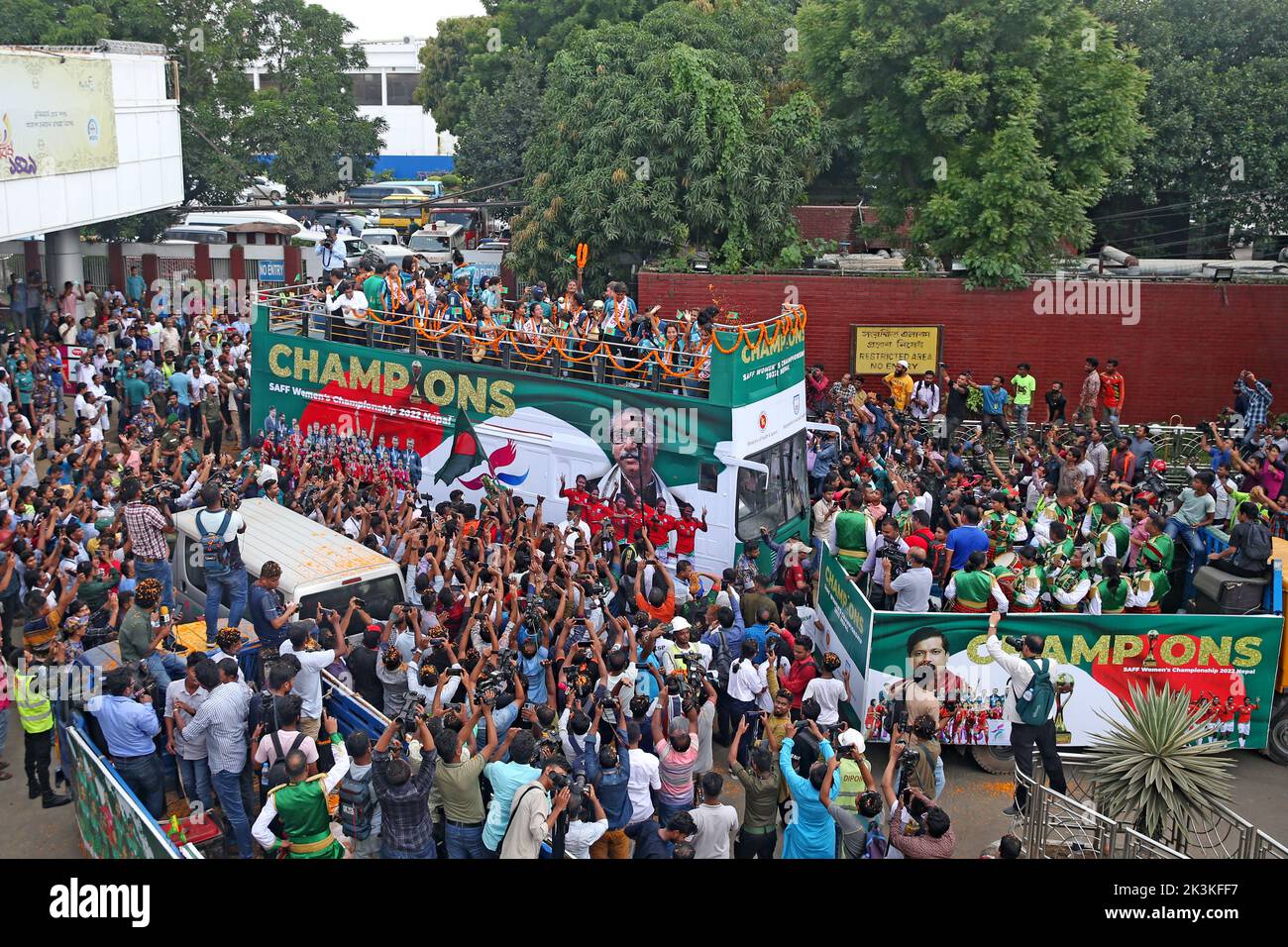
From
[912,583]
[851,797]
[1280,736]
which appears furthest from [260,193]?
[851,797]

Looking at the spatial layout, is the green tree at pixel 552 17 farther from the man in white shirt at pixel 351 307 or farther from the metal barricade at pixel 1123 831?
the metal barricade at pixel 1123 831

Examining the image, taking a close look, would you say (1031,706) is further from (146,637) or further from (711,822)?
(146,637)

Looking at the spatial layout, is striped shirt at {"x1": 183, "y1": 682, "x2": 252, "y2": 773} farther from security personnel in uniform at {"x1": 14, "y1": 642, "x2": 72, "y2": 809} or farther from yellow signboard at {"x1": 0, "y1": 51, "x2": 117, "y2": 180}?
yellow signboard at {"x1": 0, "y1": 51, "x2": 117, "y2": 180}

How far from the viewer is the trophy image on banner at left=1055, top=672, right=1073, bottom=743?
36.6 ft

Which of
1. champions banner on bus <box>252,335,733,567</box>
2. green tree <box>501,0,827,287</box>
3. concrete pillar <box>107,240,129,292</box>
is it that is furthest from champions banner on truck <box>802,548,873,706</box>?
concrete pillar <box>107,240,129,292</box>

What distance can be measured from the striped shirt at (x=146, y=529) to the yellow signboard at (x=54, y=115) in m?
11.0

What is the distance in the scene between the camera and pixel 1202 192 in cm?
2609

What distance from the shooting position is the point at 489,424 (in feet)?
49.5

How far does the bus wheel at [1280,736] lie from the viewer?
1138cm

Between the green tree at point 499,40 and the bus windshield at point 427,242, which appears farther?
the bus windshield at point 427,242

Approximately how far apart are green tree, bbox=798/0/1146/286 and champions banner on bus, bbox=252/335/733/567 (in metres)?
11.0

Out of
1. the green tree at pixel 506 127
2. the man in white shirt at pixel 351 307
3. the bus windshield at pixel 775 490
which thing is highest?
the green tree at pixel 506 127

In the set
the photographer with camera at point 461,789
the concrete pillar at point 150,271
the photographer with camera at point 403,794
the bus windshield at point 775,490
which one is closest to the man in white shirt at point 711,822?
the photographer with camera at point 461,789
